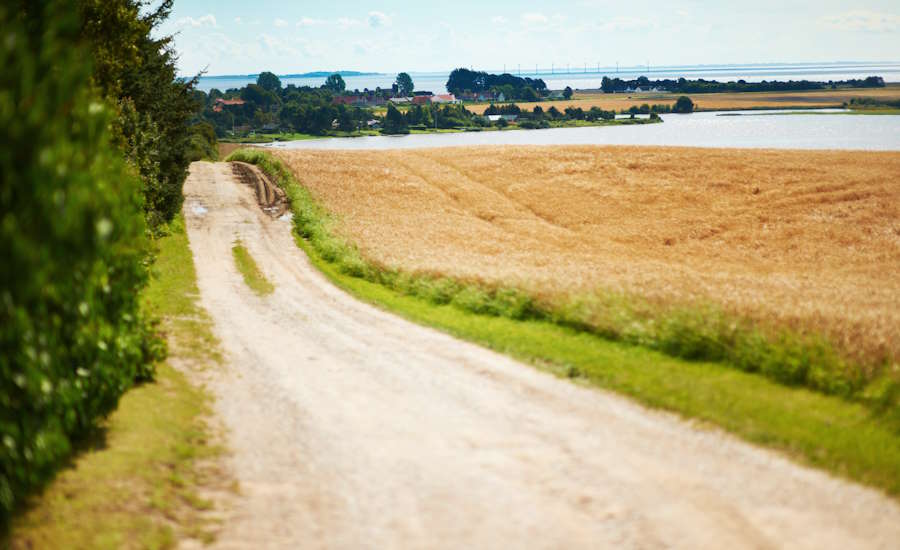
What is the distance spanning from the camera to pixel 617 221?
43.2 meters

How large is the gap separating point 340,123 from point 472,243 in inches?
6485

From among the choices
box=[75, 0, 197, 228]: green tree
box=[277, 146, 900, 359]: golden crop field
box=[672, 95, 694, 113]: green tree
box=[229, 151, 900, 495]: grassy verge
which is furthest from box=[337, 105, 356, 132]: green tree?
box=[229, 151, 900, 495]: grassy verge

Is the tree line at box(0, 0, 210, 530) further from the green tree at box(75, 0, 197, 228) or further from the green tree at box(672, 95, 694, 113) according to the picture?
the green tree at box(672, 95, 694, 113)

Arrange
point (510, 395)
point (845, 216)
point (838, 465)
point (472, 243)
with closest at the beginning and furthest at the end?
point (838, 465), point (510, 395), point (472, 243), point (845, 216)

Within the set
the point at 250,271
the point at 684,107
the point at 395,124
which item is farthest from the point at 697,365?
the point at 684,107

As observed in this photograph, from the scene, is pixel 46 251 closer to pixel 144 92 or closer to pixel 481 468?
pixel 481 468

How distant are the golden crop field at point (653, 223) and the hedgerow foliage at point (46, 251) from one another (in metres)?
13.0

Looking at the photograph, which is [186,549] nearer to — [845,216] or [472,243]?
[472,243]

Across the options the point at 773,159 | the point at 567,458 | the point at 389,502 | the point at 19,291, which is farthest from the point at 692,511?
the point at 773,159

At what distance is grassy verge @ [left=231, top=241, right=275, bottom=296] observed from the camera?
85.8ft

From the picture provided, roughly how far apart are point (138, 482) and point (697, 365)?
11.4 meters

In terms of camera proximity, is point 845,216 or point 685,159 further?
point 685,159

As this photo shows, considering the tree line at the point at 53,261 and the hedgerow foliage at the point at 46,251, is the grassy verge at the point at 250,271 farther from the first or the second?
the hedgerow foliage at the point at 46,251

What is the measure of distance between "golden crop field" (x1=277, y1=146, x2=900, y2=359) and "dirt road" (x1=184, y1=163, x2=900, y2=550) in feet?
16.9
